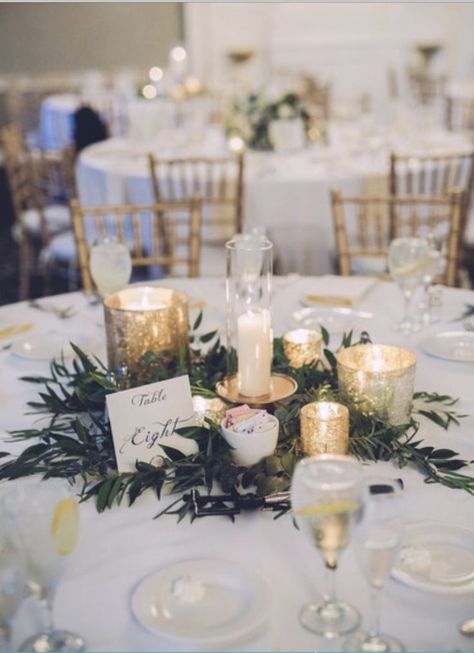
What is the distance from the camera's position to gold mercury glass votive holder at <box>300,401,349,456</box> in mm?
1175

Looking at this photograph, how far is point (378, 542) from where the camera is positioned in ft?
2.76

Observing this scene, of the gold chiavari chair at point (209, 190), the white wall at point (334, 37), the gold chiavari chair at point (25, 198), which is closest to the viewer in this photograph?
the gold chiavari chair at point (209, 190)

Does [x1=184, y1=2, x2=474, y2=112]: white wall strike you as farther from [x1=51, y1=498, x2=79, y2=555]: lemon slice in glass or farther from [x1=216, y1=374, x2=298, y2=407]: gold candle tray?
[x1=51, y1=498, x2=79, y2=555]: lemon slice in glass

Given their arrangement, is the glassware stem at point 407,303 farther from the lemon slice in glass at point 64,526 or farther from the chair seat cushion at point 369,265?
the chair seat cushion at point 369,265

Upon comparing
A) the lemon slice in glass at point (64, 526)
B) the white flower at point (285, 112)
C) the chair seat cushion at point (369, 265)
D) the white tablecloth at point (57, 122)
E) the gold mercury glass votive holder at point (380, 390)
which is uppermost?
the white flower at point (285, 112)

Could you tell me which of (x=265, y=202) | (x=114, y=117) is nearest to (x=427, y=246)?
(x=265, y=202)

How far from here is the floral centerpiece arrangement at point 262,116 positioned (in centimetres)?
398

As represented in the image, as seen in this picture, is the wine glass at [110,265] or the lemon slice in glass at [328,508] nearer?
the lemon slice in glass at [328,508]

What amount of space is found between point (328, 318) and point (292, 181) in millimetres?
1627

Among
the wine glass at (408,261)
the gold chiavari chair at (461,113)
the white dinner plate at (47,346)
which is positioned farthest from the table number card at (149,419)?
the gold chiavari chair at (461,113)

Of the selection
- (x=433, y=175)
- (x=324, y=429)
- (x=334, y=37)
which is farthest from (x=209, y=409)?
(x=334, y=37)

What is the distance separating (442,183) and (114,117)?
12.0 feet

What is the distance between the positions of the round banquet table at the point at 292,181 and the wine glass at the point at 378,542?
95.0 inches

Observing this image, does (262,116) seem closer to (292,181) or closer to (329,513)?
(292,181)
